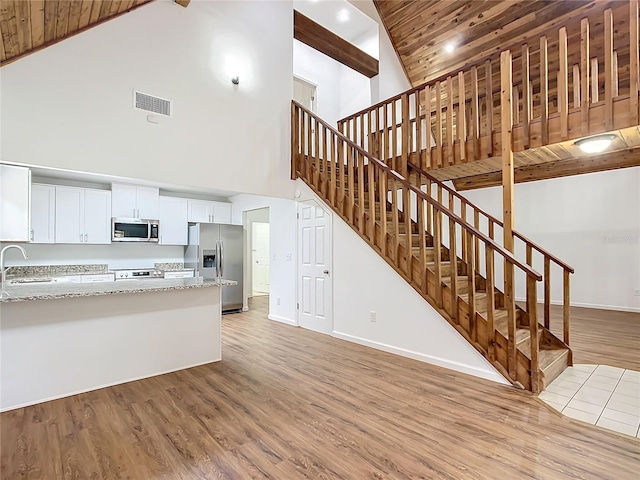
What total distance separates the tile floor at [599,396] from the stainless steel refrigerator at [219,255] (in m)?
5.07

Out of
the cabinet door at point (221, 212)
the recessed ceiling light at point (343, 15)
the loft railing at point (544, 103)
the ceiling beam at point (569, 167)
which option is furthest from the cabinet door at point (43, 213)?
the ceiling beam at point (569, 167)

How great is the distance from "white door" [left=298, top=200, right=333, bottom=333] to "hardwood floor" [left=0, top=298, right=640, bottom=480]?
1.58 metres

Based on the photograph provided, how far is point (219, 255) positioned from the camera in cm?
635

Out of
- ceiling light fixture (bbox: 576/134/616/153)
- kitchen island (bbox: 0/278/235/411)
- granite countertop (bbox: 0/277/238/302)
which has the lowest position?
kitchen island (bbox: 0/278/235/411)

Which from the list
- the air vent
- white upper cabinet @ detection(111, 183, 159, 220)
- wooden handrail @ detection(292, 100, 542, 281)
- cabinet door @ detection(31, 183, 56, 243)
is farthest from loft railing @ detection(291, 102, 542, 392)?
cabinet door @ detection(31, 183, 56, 243)

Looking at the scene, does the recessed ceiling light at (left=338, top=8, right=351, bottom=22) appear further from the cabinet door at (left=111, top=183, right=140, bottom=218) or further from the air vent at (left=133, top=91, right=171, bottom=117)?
the cabinet door at (left=111, top=183, right=140, bottom=218)

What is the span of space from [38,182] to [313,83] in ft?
17.4

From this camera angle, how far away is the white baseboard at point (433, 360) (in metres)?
3.07

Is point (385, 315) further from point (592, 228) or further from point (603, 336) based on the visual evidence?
point (592, 228)

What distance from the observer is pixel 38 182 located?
5047mm

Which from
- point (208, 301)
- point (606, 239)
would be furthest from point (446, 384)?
point (606, 239)

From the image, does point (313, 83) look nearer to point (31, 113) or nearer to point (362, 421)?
point (31, 113)

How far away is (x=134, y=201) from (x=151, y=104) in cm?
239

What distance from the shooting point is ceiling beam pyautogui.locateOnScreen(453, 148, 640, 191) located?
5.95 meters
